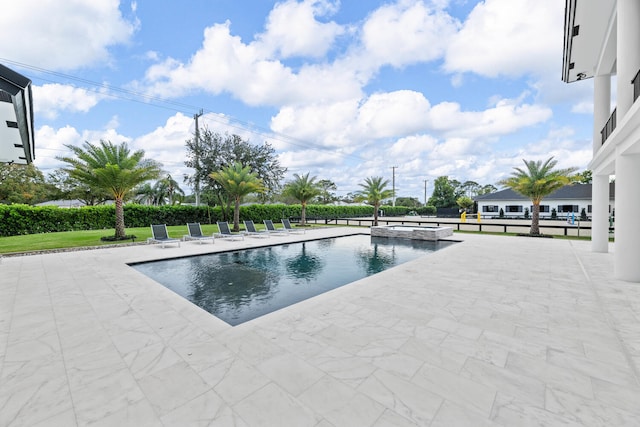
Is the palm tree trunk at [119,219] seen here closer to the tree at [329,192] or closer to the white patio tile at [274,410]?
the white patio tile at [274,410]

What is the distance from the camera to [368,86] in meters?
27.2

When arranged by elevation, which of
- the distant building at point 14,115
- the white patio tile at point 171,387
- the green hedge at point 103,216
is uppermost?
the distant building at point 14,115

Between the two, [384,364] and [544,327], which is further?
[544,327]

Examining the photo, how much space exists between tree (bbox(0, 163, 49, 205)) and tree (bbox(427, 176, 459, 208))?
66813mm

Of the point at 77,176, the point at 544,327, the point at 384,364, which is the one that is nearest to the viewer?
the point at 384,364

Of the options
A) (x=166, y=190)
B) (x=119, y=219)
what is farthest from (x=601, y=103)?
(x=166, y=190)

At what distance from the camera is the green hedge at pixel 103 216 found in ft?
56.5

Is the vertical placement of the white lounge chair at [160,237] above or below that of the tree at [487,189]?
below

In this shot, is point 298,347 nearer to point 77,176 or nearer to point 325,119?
point 77,176

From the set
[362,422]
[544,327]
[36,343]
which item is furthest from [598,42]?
[36,343]

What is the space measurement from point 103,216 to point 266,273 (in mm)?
18714

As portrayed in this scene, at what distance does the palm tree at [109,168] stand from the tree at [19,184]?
22874mm

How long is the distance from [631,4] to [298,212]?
29933mm

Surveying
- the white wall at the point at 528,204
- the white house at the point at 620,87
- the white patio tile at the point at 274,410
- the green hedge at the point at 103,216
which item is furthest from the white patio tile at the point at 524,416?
the white wall at the point at 528,204
